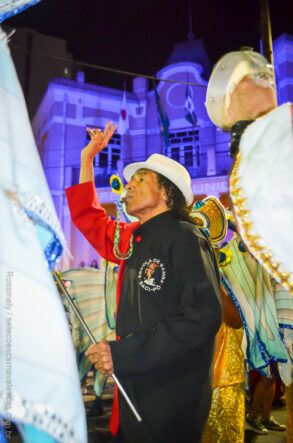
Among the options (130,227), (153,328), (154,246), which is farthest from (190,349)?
(130,227)

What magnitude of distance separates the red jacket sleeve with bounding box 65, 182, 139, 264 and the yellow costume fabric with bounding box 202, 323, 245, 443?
4.03ft

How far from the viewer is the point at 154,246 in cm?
205

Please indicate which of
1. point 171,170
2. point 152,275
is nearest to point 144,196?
point 171,170

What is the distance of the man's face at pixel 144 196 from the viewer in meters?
2.36

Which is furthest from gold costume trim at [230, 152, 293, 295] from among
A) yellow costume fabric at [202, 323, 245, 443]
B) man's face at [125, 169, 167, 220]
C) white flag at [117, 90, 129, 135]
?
white flag at [117, 90, 129, 135]

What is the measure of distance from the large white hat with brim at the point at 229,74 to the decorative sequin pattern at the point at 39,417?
120 centimetres

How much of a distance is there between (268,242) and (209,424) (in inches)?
83.5

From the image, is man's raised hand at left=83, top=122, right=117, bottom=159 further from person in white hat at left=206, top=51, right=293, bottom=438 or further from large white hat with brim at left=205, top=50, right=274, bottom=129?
person in white hat at left=206, top=51, right=293, bottom=438

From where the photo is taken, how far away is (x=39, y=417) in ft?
2.76

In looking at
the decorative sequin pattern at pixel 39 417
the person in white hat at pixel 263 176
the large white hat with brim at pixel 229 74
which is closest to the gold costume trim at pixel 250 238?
the person in white hat at pixel 263 176

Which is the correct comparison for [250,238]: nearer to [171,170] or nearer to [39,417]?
[39,417]

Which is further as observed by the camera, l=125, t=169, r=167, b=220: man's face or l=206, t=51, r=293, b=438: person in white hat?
l=125, t=169, r=167, b=220: man's face

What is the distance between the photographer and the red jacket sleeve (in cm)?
241

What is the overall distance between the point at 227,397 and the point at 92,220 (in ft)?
5.48
